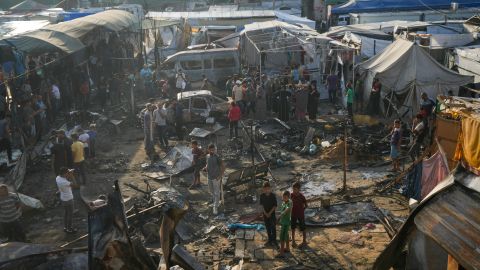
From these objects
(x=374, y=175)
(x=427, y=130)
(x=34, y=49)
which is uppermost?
(x=34, y=49)

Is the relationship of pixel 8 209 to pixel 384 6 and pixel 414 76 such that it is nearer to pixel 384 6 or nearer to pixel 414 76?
pixel 414 76

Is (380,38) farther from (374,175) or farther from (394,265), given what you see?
(394,265)

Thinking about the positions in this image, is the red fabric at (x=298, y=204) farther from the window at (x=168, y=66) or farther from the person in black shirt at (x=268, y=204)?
the window at (x=168, y=66)

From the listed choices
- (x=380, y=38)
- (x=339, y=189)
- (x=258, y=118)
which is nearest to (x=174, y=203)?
(x=339, y=189)

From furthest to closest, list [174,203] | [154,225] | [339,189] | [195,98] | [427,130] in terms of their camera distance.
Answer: [195,98]
[427,130]
[339,189]
[174,203]
[154,225]

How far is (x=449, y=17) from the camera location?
3269cm

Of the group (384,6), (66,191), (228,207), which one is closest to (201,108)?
(228,207)

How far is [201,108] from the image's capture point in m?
19.8

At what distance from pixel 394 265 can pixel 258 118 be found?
12.0 m

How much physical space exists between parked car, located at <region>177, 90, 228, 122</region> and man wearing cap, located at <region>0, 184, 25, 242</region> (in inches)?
380

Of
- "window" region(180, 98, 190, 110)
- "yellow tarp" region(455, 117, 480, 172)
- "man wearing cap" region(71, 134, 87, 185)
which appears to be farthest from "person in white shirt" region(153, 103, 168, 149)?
"yellow tarp" region(455, 117, 480, 172)

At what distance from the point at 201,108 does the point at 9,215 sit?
402 inches

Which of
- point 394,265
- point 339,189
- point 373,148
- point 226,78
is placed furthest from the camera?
point 226,78

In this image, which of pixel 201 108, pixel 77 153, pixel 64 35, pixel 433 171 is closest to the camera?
pixel 433 171
